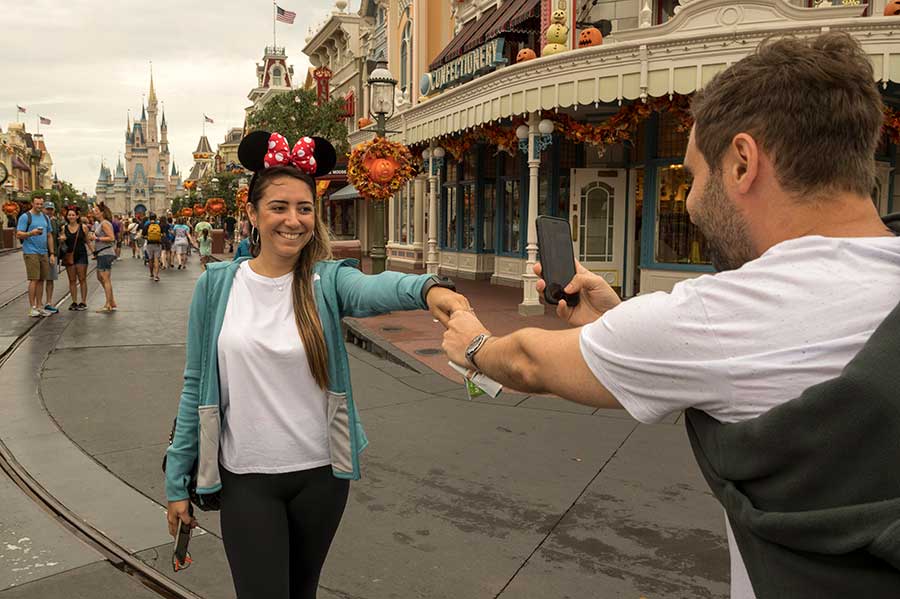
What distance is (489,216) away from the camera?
19062 millimetres

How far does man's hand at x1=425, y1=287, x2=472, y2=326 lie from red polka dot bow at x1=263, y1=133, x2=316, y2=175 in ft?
2.69

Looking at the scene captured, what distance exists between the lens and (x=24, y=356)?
29.7 feet

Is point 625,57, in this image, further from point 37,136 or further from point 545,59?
point 37,136

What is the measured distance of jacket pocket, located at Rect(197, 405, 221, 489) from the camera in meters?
2.38

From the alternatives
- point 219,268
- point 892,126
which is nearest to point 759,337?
point 219,268

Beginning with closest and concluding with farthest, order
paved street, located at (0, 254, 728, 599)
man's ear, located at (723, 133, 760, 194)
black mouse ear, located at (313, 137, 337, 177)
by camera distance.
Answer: man's ear, located at (723, 133, 760, 194), black mouse ear, located at (313, 137, 337, 177), paved street, located at (0, 254, 728, 599)

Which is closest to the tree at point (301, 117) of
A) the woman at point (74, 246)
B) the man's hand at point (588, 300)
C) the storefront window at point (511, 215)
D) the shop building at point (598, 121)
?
the shop building at point (598, 121)

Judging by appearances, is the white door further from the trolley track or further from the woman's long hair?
the woman's long hair

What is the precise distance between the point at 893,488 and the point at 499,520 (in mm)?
3397

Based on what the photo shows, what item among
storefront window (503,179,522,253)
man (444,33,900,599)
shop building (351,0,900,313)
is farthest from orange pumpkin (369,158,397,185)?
man (444,33,900,599)

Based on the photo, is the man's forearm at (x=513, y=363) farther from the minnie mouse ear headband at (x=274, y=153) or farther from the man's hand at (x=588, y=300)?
the minnie mouse ear headband at (x=274, y=153)

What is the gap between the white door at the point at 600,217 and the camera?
49.1ft

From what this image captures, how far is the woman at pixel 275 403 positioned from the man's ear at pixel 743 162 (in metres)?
1.20

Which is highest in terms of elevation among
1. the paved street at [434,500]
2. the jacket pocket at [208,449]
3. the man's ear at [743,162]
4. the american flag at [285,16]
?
the american flag at [285,16]
